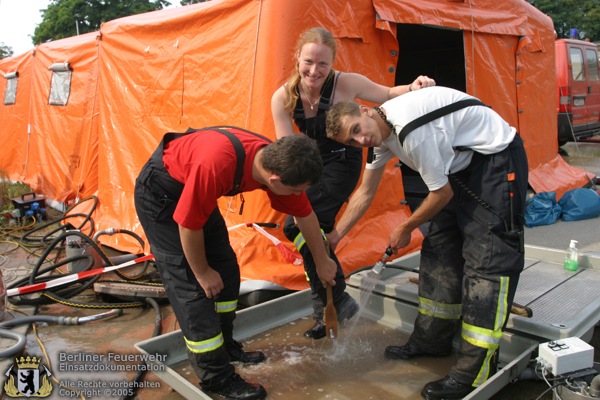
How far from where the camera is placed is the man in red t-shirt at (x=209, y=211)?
2.06m

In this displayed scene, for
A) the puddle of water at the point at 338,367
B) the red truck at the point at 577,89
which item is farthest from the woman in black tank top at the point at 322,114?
the red truck at the point at 577,89

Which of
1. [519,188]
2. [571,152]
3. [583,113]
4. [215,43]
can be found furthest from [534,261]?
[571,152]

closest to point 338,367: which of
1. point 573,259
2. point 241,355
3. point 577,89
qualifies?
point 241,355

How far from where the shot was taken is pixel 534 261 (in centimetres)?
406

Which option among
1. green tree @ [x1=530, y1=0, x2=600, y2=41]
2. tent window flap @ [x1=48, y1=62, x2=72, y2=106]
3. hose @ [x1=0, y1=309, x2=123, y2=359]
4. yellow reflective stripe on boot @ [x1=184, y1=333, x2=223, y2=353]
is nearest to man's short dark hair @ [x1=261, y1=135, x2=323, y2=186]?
yellow reflective stripe on boot @ [x1=184, y1=333, x2=223, y2=353]

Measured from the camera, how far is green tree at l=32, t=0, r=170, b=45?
41.2m

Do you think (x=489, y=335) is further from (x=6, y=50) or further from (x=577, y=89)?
(x=6, y=50)

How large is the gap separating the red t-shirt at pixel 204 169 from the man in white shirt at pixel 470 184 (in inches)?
17.3

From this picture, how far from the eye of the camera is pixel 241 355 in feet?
9.47

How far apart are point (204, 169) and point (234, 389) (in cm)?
117

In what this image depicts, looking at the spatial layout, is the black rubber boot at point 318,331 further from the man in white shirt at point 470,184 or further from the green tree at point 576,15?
the green tree at point 576,15

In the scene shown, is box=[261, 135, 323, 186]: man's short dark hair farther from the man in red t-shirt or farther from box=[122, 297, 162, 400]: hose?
box=[122, 297, 162, 400]: hose

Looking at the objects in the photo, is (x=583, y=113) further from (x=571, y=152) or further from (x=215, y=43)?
(x=215, y=43)

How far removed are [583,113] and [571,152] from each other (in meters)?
3.13
